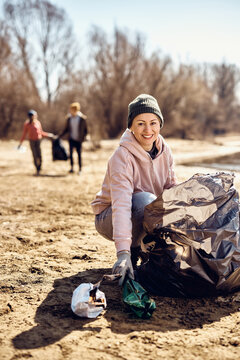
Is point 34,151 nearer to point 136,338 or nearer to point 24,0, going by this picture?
point 136,338

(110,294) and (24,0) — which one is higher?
(24,0)

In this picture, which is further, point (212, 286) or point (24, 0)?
point (24, 0)

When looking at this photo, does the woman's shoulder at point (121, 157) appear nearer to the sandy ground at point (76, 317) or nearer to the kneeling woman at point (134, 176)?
the kneeling woman at point (134, 176)

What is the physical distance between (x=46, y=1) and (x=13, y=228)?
30210 mm

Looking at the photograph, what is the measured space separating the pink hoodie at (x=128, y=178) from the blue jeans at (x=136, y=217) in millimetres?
80

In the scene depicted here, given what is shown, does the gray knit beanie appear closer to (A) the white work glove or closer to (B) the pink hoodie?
(B) the pink hoodie

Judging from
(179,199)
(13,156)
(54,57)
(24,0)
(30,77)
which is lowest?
(13,156)

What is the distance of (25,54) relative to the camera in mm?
28297

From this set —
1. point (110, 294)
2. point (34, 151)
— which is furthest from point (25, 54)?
point (110, 294)

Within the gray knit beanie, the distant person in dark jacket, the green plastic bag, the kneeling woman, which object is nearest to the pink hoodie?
the kneeling woman

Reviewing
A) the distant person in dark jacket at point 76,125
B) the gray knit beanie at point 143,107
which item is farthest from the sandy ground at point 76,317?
the distant person in dark jacket at point 76,125

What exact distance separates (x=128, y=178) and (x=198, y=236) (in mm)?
641

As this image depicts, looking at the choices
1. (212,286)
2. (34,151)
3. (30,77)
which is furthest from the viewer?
(30,77)

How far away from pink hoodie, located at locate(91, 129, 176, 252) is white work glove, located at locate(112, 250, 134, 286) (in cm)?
5
